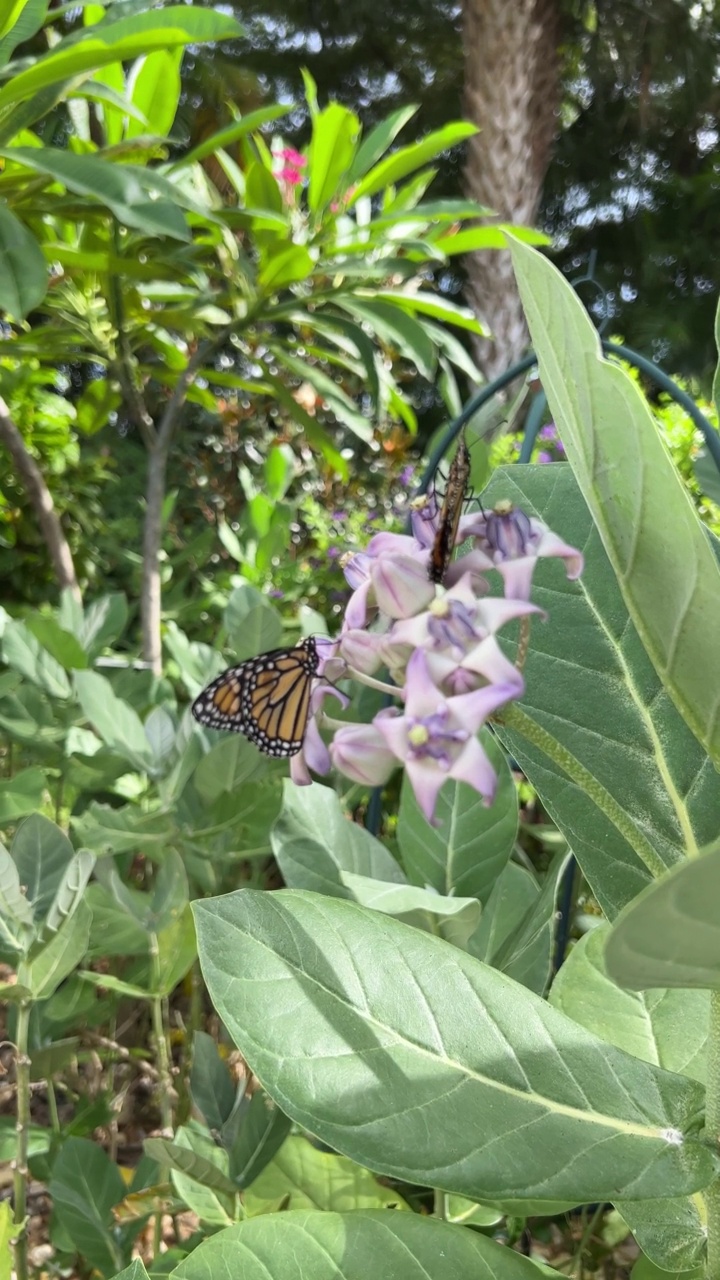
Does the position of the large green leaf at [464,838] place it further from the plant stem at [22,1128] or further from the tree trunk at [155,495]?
the tree trunk at [155,495]

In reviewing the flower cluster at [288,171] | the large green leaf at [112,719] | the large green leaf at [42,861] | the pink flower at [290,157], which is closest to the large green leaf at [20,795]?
the large green leaf at [112,719]

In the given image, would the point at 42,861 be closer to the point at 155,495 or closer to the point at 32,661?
the point at 32,661

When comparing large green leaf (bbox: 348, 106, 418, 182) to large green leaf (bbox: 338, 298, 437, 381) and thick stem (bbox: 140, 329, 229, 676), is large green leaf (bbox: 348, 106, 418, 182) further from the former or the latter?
thick stem (bbox: 140, 329, 229, 676)

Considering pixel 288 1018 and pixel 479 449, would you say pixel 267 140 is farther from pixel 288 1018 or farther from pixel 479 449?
pixel 288 1018

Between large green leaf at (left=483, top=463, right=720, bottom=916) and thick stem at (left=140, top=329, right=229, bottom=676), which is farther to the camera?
thick stem at (left=140, top=329, right=229, bottom=676)

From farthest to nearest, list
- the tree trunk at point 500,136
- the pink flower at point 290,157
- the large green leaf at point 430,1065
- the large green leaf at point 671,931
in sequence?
the tree trunk at point 500,136, the pink flower at point 290,157, the large green leaf at point 430,1065, the large green leaf at point 671,931

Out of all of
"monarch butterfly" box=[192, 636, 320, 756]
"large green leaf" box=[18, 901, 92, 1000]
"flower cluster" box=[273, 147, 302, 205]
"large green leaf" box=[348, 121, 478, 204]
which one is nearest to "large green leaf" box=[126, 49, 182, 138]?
"large green leaf" box=[348, 121, 478, 204]

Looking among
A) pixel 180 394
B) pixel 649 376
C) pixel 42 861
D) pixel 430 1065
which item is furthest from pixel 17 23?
pixel 430 1065

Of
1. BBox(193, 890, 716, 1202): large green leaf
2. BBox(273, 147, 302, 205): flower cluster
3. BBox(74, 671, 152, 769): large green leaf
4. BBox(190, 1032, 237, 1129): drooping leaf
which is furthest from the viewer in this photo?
BBox(273, 147, 302, 205): flower cluster
